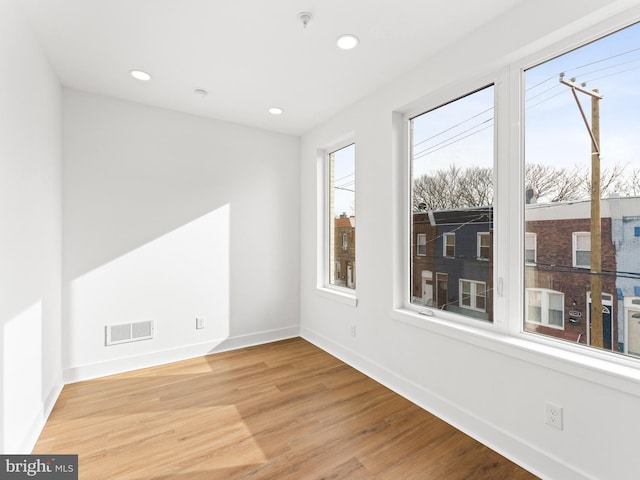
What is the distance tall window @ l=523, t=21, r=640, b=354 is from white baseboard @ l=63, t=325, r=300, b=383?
277cm

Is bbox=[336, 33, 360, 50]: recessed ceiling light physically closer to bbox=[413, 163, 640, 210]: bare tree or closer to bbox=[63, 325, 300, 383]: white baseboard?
bbox=[413, 163, 640, 210]: bare tree

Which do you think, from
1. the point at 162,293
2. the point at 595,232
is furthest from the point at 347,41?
the point at 162,293

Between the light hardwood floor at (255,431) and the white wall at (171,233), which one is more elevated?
the white wall at (171,233)

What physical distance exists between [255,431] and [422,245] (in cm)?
183

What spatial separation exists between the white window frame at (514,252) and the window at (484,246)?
7 centimetres

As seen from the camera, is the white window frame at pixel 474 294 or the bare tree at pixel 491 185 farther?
the white window frame at pixel 474 294

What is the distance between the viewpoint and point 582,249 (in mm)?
1700

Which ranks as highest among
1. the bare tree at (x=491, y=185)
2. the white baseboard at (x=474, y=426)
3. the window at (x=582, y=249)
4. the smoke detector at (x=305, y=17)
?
the smoke detector at (x=305, y=17)

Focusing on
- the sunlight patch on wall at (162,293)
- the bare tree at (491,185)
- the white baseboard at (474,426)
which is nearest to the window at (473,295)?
the bare tree at (491,185)

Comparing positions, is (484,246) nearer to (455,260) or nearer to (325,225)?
(455,260)

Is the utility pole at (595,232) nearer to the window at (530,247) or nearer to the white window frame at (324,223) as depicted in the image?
the window at (530,247)

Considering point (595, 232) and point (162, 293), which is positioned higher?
point (595, 232)

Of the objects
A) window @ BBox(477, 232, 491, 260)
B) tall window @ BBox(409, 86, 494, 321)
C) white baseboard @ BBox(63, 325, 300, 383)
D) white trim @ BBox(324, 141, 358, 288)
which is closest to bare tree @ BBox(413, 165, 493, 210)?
tall window @ BBox(409, 86, 494, 321)

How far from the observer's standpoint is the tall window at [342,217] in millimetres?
3453
